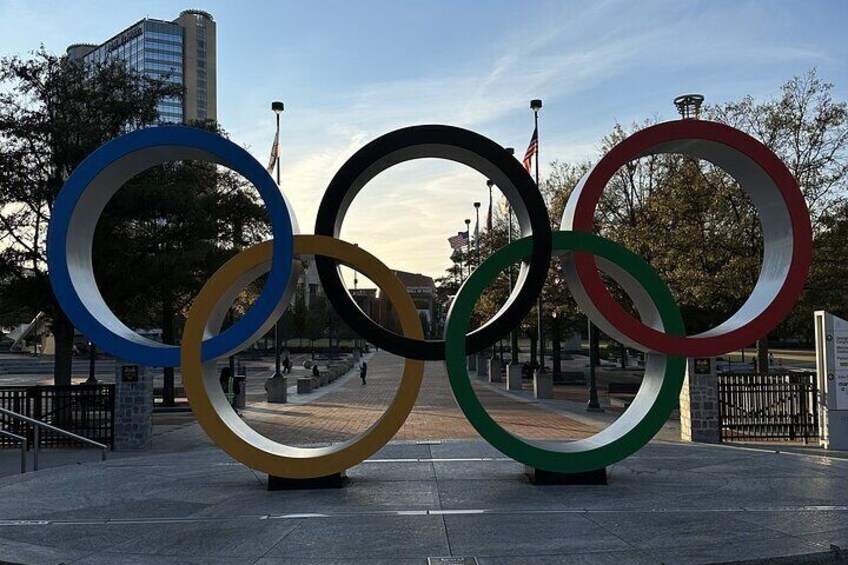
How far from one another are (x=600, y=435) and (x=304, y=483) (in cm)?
430

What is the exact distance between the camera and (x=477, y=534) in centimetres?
734

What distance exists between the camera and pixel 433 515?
8.15 meters

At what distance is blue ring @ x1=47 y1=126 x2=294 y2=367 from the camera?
9555 millimetres

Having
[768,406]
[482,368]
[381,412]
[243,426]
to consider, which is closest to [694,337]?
[243,426]

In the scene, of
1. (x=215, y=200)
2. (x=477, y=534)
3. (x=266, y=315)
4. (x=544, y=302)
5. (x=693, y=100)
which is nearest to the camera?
(x=477, y=534)

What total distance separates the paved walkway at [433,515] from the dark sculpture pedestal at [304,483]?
0.17m

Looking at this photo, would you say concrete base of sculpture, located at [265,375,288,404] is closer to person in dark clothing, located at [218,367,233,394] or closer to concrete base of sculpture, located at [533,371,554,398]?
person in dark clothing, located at [218,367,233,394]

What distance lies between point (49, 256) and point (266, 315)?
3.23 m

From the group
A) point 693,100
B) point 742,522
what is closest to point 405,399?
point 742,522

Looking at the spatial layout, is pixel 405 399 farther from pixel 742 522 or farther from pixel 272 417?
pixel 272 417

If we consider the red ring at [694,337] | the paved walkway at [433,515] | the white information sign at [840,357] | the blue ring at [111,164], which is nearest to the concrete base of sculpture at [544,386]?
the white information sign at [840,357]

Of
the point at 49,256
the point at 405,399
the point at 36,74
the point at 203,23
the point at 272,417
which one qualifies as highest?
the point at 203,23

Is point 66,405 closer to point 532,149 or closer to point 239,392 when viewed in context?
point 239,392

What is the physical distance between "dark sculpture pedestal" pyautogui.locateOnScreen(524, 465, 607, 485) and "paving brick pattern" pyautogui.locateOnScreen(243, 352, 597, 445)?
556 cm
